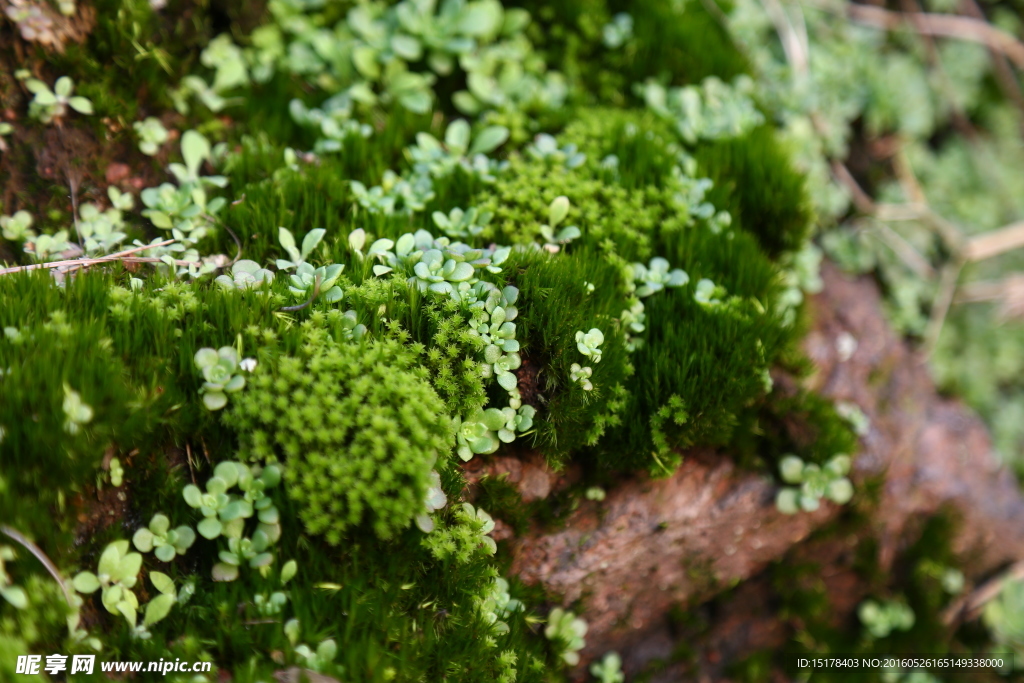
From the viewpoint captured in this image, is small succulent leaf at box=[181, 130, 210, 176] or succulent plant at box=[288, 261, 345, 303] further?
small succulent leaf at box=[181, 130, 210, 176]

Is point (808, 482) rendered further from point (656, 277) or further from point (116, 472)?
point (116, 472)

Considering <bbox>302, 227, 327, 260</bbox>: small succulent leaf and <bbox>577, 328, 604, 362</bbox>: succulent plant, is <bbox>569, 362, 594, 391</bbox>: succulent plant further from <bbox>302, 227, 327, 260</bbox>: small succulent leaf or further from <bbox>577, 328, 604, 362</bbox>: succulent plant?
<bbox>302, 227, 327, 260</bbox>: small succulent leaf

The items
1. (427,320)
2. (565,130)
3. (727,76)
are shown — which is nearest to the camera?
(427,320)

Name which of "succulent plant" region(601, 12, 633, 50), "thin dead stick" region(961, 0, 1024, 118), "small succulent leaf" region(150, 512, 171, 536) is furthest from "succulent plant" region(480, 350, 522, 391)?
"thin dead stick" region(961, 0, 1024, 118)

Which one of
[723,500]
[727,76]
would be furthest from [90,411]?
[727,76]

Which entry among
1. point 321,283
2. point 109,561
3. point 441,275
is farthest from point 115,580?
point 441,275

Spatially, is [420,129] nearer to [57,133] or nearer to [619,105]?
[619,105]
